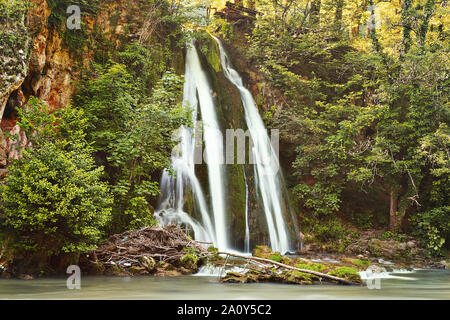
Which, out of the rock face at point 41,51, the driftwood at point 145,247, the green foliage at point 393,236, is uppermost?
the rock face at point 41,51

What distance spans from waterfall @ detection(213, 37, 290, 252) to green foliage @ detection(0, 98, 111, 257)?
827 centimetres

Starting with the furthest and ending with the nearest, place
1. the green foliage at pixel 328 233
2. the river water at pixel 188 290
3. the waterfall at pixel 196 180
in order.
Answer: the green foliage at pixel 328 233, the waterfall at pixel 196 180, the river water at pixel 188 290

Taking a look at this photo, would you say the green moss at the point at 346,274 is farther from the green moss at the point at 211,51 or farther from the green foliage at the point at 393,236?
the green moss at the point at 211,51

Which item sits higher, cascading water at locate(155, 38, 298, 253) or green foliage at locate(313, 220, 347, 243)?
cascading water at locate(155, 38, 298, 253)

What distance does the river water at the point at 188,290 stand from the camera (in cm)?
575

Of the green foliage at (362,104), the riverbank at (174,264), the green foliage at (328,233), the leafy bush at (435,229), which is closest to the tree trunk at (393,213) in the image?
the green foliage at (362,104)

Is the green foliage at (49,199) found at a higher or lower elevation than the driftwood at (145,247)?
higher

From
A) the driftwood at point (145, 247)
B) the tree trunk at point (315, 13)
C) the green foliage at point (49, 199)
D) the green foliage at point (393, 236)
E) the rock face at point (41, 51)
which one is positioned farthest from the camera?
the tree trunk at point (315, 13)

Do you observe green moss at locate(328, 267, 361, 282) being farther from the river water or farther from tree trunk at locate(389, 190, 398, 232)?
tree trunk at locate(389, 190, 398, 232)

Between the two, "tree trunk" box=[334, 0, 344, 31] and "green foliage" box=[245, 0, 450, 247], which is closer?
"green foliage" box=[245, 0, 450, 247]

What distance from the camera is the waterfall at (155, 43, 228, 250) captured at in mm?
11797

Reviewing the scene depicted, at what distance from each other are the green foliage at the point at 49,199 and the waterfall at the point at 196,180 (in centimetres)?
388

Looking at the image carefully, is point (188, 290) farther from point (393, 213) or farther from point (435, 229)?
point (393, 213)

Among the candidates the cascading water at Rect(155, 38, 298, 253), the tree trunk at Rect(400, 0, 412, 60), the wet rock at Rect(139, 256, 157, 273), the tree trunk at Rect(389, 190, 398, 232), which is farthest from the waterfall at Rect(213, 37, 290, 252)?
the tree trunk at Rect(400, 0, 412, 60)
